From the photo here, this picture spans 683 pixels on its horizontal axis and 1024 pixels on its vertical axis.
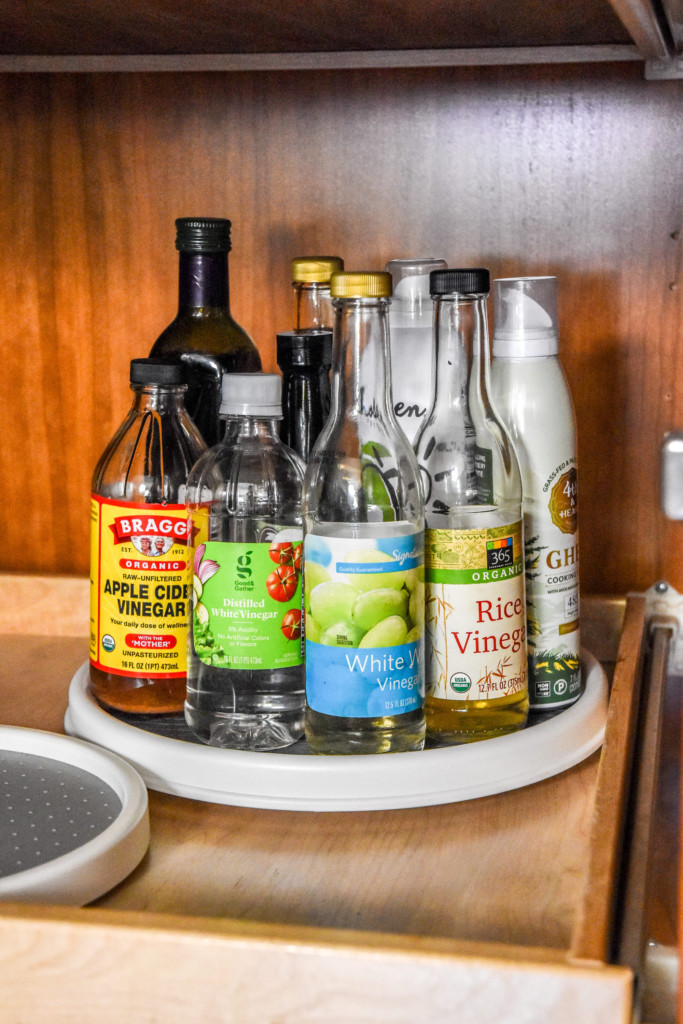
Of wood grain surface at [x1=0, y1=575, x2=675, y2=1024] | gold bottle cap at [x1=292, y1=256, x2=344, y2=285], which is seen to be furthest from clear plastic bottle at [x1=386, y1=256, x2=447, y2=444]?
wood grain surface at [x1=0, y1=575, x2=675, y2=1024]

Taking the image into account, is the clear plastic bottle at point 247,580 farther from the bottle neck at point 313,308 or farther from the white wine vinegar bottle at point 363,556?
the bottle neck at point 313,308

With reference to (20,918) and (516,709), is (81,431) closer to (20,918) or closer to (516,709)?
(516,709)

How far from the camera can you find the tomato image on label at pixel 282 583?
670 millimetres

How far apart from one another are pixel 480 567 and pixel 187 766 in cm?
22

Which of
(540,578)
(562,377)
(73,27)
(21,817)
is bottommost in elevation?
(21,817)

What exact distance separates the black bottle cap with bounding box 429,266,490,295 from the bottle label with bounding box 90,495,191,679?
0.76ft

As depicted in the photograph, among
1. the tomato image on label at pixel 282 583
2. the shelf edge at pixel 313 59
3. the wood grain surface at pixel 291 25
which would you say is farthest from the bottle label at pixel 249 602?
the shelf edge at pixel 313 59

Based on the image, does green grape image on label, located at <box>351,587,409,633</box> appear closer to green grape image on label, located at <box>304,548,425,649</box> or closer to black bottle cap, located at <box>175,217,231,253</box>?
green grape image on label, located at <box>304,548,425,649</box>

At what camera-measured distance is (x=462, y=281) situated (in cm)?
66

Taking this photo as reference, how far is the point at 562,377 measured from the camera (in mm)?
746

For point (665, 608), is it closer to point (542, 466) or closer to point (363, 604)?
point (542, 466)

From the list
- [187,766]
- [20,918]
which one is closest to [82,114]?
[187,766]

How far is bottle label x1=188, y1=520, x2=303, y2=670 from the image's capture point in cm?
67

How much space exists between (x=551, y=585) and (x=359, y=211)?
1.44 ft
